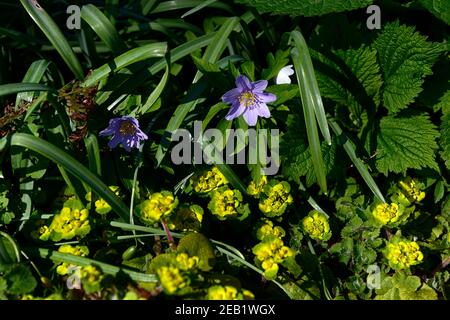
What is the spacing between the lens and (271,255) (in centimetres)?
166

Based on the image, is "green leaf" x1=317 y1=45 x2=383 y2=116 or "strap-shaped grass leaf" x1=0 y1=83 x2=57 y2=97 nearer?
"strap-shaped grass leaf" x1=0 y1=83 x2=57 y2=97

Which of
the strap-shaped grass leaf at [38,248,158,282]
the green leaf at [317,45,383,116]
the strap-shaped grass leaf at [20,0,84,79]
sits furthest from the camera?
the green leaf at [317,45,383,116]

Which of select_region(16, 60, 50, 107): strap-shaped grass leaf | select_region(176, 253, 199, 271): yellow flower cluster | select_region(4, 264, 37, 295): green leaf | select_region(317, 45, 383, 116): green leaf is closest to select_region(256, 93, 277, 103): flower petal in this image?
select_region(317, 45, 383, 116): green leaf

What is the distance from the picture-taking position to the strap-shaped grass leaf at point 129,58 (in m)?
1.91

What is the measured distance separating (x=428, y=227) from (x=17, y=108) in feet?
4.45

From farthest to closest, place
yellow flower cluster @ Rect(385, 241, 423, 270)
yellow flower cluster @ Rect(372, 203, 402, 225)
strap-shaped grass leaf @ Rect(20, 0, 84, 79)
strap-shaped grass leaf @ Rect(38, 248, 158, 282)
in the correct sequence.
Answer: strap-shaped grass leaf @ Rect(20, 0, 84, 79)
yellow flower cluster @ Rect(372, 203, 402, 225)
yellow flower cluster @ Rect(385, 241, 423, 270)
strap-shaped grass leaf @ Rect(38, 248, 158, 282)

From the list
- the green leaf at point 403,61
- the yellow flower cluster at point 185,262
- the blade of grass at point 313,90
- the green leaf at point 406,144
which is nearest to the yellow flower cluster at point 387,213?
the green leaf at point 406,144

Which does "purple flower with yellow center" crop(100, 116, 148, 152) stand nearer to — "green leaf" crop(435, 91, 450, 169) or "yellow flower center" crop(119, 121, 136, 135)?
"yellow flower center" crop(119, 121, 136, 135)

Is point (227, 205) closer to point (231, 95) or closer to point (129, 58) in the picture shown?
point (231, 95)

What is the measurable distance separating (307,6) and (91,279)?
106 cm

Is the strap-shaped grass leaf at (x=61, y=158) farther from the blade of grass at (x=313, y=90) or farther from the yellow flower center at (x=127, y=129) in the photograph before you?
the blade of grass at (x=313, y=90)

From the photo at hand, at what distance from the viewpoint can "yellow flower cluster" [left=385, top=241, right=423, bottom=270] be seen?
1.73 metres

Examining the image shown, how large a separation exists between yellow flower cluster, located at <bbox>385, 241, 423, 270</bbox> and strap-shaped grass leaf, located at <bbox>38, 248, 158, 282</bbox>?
656mm
